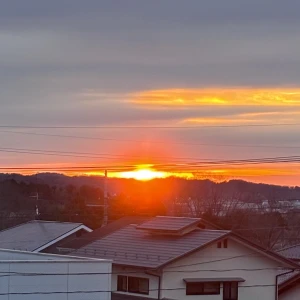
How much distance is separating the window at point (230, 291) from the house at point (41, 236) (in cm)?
1324

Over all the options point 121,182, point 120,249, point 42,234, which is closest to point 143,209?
point 121,182

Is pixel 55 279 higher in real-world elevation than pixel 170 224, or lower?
lower

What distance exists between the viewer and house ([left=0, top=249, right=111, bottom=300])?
25.5 m

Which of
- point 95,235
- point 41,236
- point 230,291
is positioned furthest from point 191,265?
point 41,236

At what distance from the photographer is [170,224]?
106ft

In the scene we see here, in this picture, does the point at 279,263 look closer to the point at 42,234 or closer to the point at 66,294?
the point at 66,294

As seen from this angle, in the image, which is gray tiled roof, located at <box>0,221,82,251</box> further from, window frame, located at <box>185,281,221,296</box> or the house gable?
window frame, located at <box>185,281,221,296</box>

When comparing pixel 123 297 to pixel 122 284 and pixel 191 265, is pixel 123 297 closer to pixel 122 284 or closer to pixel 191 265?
pixel 122 284

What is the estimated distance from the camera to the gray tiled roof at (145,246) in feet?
96.0

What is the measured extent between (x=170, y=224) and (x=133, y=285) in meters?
3.82

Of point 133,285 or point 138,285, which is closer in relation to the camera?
point 138,285

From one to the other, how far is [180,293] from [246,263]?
363 centimetres

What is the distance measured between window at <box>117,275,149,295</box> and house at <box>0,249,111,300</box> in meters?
2.22

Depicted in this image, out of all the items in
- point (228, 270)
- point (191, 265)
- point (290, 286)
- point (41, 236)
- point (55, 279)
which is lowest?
point (290, 286)
